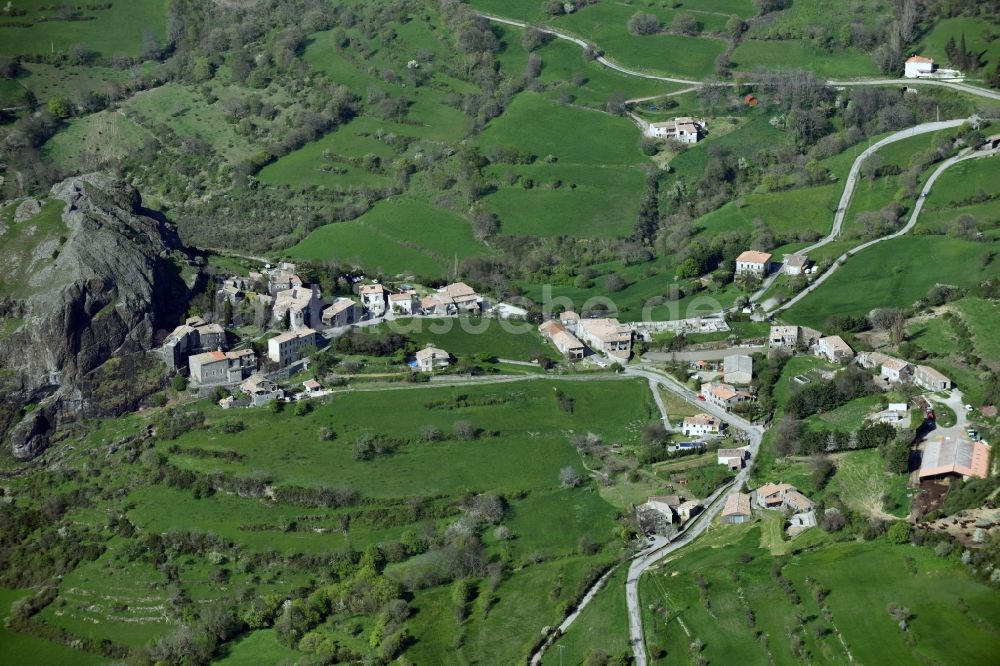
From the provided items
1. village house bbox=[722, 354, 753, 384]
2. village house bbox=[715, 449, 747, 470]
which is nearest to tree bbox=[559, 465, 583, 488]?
village house bbox=[715, 449, 747, 470]

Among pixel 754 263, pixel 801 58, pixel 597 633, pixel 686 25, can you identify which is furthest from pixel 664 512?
pixel 686 25

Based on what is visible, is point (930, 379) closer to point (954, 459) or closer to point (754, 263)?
point (954, 459)

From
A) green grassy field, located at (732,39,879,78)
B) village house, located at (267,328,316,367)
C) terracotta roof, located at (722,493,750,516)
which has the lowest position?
terracotta roof, located at (722,493,750,516)

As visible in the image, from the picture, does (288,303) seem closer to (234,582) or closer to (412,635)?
(234,582)

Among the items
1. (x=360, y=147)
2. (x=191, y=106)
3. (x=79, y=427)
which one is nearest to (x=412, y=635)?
(x=79, y=427)

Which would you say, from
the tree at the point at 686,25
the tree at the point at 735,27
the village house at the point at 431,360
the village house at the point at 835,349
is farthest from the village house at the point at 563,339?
the tree at the point at 686,25

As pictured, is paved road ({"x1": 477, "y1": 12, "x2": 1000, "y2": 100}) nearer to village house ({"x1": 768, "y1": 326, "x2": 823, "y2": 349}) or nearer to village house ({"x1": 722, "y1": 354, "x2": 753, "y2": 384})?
village house ({"x1": 768, "y1": 326, "x2": 823, "y2": 349})
